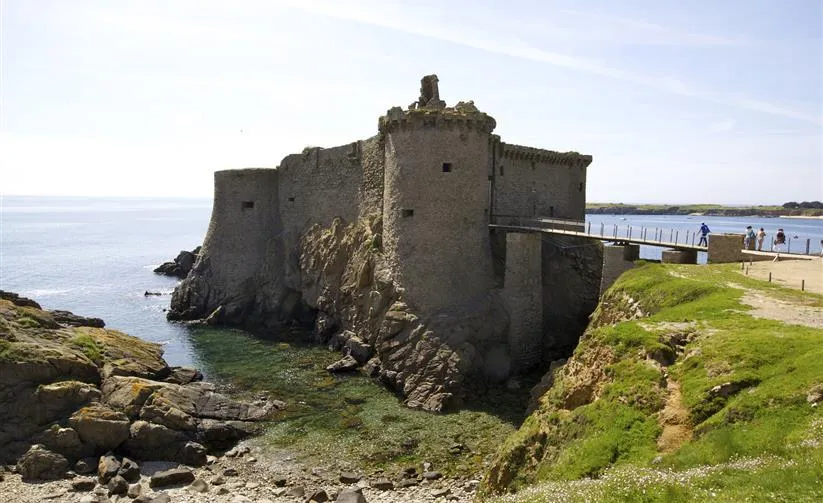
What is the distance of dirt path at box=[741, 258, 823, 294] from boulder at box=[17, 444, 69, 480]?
2896 cm

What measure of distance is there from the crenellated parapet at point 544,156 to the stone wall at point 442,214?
171 inches

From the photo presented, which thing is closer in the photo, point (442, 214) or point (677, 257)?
point (677, 257)

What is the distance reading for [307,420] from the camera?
92.8ft

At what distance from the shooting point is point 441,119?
109 ft

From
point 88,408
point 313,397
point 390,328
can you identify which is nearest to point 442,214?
point 390,328

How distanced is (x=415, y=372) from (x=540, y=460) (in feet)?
56.4

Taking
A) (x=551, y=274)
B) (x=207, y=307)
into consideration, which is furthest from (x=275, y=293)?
(x=551, y=274)

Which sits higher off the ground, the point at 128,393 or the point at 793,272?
the point at 793,272

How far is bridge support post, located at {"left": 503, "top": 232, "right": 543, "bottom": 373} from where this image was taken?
33125 millimetres

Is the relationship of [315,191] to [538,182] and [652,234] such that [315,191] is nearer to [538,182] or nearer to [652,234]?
[538,182]

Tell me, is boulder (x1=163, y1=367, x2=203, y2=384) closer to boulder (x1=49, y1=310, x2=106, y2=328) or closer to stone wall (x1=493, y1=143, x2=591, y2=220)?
boulder (x1=49, y1=310, x2=106, y2=328)

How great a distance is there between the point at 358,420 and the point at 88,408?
40.7ft

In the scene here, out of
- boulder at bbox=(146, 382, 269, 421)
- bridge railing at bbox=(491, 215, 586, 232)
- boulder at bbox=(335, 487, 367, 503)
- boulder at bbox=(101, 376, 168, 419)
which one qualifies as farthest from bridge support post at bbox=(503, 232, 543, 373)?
boulder at bbox=(101, 376, 168, 419)

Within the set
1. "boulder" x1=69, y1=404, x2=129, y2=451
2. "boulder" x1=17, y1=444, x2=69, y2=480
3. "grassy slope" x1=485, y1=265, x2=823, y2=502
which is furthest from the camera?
"boulder" x1=69, y1=404, x2=129, y2=451
